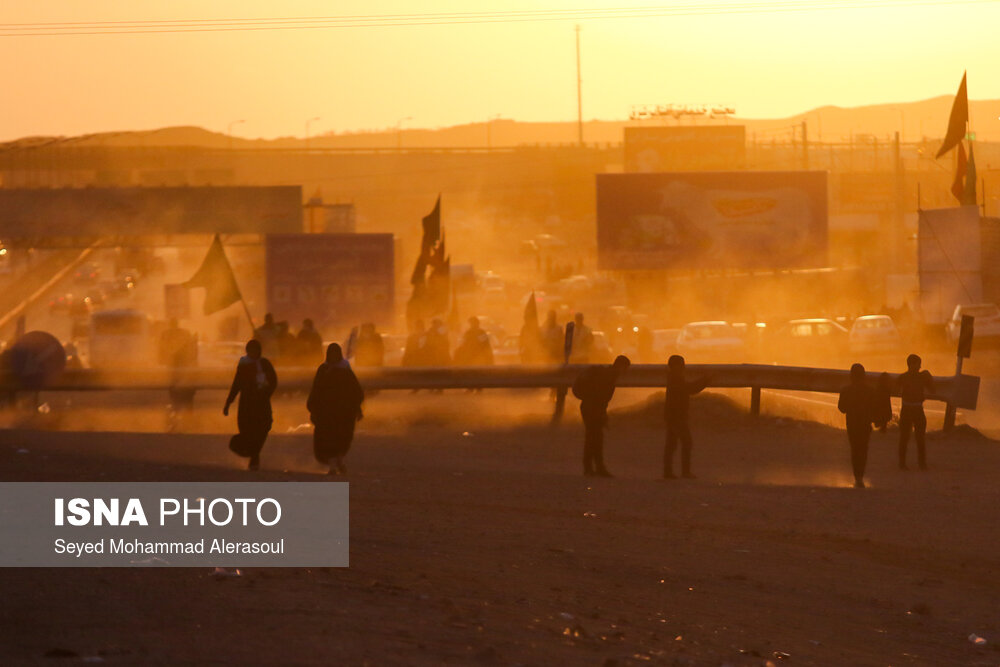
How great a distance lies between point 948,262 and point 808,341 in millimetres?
7445

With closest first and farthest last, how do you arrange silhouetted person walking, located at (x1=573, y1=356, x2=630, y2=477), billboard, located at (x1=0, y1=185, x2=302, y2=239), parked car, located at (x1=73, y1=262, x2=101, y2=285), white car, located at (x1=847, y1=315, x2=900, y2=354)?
silhouetted person walking, located at (x1=573, y1=356, x2=630, y2=477)
white car, located at (x1=847, y1=315, x2=900, y2=354)
billboard, located at (x1=0, y1=185, x2=302, y2=239)
parked car, located at (x1=73, y1=262, x2=101, y2=285)

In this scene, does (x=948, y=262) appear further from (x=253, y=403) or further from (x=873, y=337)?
(x=253, y=403)

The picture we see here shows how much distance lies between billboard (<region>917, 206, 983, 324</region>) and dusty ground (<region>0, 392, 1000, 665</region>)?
99.9 ft

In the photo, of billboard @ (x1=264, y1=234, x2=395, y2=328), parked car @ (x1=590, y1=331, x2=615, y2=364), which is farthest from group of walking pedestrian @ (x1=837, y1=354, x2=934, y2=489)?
billboard @ (x1=264, y1=234, x2=395, y2=328)

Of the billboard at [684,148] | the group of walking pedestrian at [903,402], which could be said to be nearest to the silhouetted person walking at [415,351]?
the group of walking pedestrian at [903,402]

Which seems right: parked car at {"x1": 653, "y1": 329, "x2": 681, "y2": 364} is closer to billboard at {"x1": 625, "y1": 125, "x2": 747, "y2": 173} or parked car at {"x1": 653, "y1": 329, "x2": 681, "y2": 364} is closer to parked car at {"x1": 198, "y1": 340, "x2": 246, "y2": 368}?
parked car at {"x1": 198, "y1": 340, "x2": 246, "y2": 368}

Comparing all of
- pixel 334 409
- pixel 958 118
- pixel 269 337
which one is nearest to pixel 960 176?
pixel 958 118

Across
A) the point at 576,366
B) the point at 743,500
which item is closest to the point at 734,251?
the point at 576,366

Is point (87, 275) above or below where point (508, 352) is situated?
above

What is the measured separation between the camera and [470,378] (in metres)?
24.2

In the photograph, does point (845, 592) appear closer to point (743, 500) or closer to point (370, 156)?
point (743, 500)

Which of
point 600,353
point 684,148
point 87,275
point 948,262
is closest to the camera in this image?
point 600,353

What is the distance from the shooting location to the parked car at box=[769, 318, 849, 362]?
43000 mm

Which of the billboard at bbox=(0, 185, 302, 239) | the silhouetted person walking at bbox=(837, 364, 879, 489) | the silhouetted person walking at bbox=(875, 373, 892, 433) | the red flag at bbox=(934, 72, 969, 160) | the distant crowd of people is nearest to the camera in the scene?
the distant crowd of people
